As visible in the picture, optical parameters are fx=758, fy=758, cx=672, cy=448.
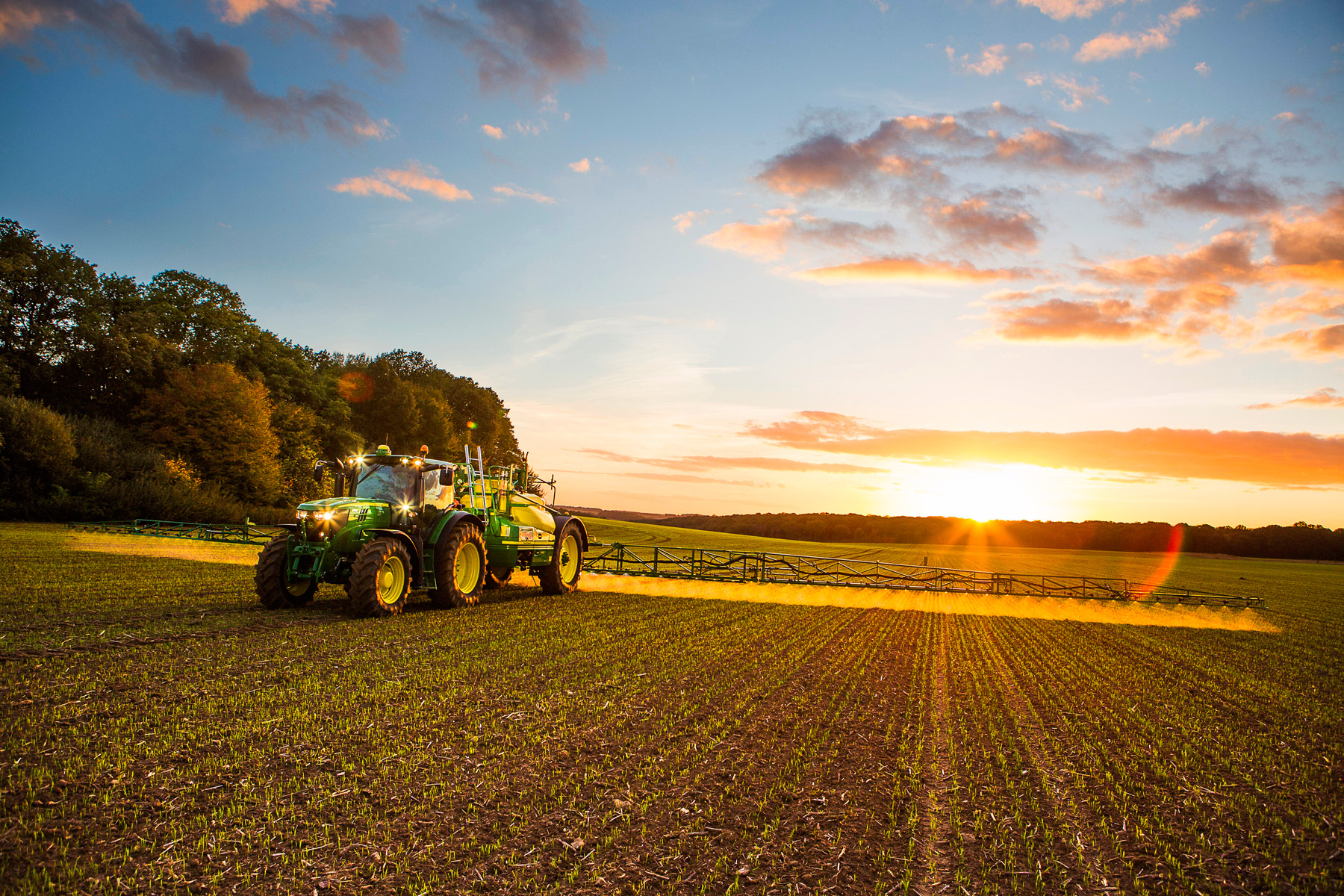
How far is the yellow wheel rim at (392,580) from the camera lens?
1210cm

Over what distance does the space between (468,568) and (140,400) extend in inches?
1528

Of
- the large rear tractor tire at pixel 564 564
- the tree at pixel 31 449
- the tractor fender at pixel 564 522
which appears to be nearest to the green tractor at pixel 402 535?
the large rear tractor tire at pixel 564 564

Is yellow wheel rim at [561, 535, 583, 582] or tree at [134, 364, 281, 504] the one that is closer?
yellow wheel rim at [561, 535, 583, 582]

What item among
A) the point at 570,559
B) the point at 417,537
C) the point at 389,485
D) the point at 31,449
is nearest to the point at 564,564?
the point at 570,559

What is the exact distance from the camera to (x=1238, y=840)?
500 centimetres

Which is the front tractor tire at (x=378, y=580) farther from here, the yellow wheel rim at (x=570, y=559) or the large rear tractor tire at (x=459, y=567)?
the yellow wheel rim at (x=570, y=559)

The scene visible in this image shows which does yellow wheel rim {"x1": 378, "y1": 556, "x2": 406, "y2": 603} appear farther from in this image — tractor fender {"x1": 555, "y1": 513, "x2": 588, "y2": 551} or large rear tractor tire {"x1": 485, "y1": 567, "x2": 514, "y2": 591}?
tractor fender {"x1": 555, "y1": 513, "x2": 588, "y2": 551}

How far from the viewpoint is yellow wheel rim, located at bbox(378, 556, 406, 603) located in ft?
39.7

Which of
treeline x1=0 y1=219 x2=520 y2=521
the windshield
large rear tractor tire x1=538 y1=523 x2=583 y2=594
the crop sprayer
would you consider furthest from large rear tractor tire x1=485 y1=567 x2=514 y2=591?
treeline x1=0 y1=219 x2=520 y2=521

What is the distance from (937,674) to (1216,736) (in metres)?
3.17

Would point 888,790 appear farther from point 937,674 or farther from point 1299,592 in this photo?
point 1299,592

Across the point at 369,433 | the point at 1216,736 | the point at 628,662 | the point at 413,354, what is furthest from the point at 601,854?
the point at 413,354

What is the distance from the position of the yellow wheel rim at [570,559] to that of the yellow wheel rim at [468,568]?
3.46 meters

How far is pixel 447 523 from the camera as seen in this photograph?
13.3m
